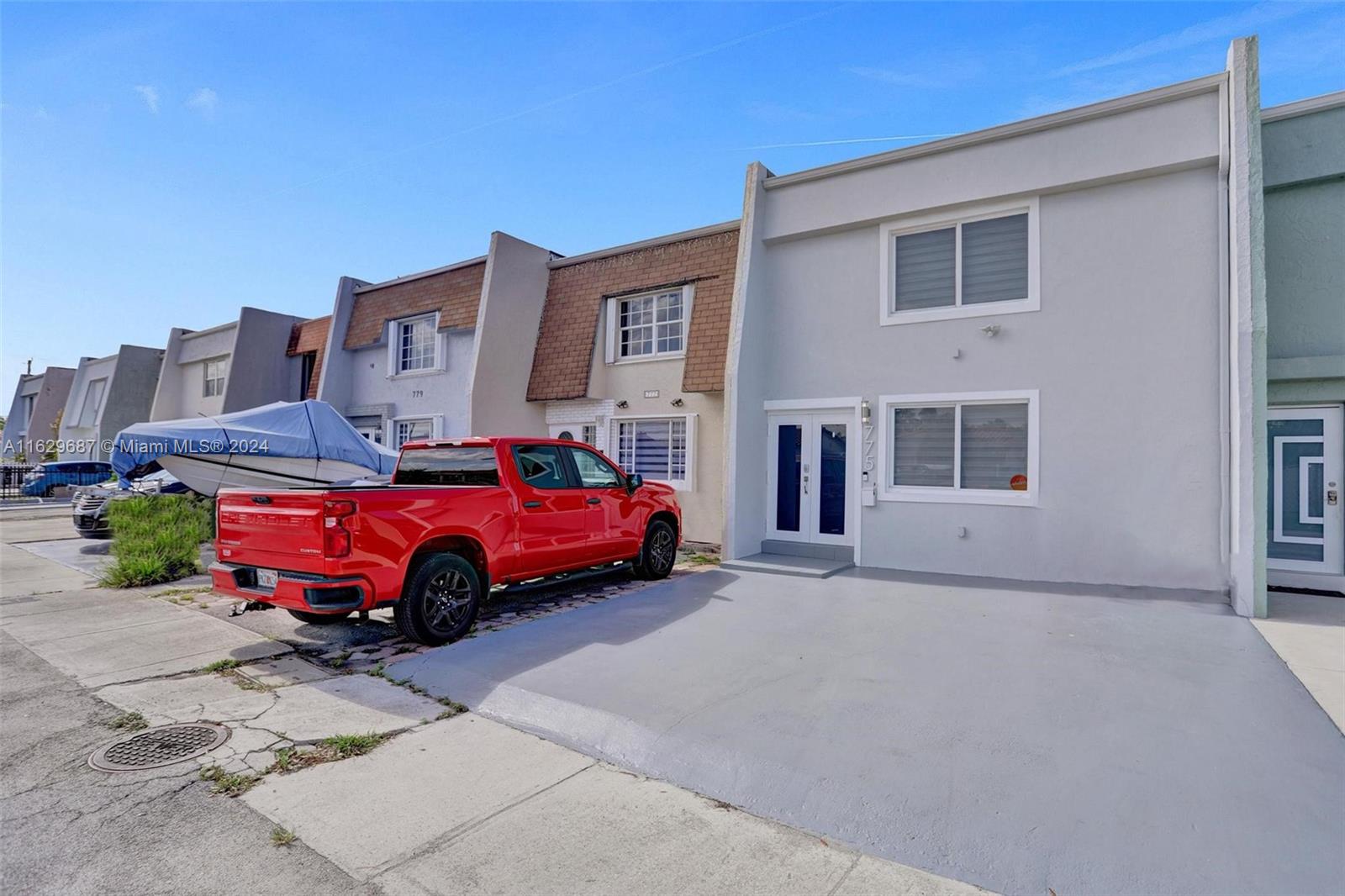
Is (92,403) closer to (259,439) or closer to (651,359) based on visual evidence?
(259,439)

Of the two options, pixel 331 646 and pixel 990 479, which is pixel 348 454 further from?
pixel 990 479

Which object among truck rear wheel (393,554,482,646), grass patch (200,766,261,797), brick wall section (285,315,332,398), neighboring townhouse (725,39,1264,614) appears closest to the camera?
grass patch (200,766,261,797)

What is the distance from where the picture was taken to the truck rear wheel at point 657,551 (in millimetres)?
9812

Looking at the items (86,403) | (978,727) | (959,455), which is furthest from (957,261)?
(86,403)

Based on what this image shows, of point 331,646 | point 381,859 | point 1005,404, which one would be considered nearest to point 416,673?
point 331,646

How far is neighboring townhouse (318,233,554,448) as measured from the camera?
590 inches

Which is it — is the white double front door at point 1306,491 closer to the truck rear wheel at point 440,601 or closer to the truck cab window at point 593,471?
the truck cab window at point 593,471

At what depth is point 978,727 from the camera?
4504 millimetres

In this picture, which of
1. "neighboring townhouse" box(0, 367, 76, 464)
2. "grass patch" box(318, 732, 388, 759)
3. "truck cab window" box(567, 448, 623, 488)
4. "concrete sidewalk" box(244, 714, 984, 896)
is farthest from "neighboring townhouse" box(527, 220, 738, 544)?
"neighboring townhouse" box(0, 367, 76, 464)

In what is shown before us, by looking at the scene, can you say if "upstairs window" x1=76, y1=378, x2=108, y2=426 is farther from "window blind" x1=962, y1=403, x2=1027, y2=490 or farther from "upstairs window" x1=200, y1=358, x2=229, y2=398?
"window blind" x1=962, y1=403, x2=1027, y2=490

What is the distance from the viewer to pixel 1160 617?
7.32 metres

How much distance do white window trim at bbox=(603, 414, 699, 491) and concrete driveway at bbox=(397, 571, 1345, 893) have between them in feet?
18.6

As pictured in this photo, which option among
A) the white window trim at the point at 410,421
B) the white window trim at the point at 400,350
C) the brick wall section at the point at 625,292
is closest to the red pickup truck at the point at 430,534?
the brick wall section at the point at 625,292

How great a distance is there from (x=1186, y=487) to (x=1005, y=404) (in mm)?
2354
